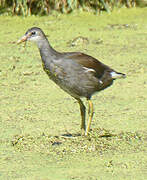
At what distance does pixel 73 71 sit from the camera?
488 centimetres

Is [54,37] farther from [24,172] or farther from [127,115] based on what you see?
[24,172]

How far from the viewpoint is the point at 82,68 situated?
494cm

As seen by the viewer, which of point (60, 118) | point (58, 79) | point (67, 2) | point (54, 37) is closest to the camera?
point (58, 79)

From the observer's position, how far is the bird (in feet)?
15.9

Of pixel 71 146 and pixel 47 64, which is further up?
pixel 47 64

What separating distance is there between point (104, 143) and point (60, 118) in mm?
798

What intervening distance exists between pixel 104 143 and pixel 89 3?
164 inches

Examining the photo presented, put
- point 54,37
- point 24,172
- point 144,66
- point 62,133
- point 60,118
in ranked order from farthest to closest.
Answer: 1. point 54,37
2. point 144,66
3. point 60,118
4. point 62,133
5. point 24,172

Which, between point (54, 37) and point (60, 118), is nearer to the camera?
point (60, 118)

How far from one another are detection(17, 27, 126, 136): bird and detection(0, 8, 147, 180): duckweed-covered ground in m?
0.32

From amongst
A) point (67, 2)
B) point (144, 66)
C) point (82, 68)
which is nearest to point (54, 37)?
point (67, 2)

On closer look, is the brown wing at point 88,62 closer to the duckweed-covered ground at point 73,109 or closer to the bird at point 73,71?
the bird at point 73,71

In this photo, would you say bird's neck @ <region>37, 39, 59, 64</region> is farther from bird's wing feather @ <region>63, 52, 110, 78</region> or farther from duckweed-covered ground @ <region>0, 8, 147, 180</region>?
duckweed-covered ground @ <region>0, 8, 147, 180</region>

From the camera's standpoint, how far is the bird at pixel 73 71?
4.83 meters
